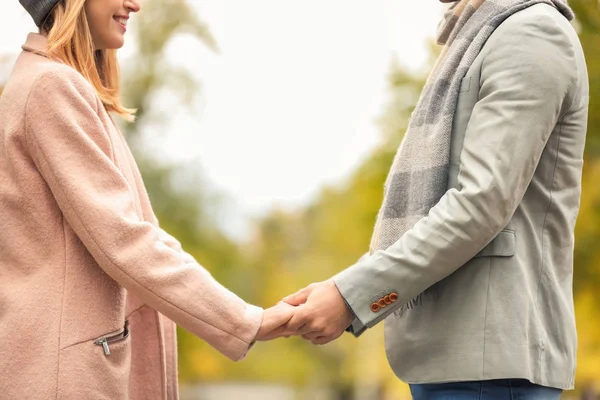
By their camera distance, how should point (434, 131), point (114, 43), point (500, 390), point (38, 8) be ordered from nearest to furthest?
point (500, 390), point (434, 131), point (38, 8), point (114, 43)

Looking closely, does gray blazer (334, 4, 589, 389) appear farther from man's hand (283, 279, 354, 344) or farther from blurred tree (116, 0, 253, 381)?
blurred tree (116, 0, 253, 381)

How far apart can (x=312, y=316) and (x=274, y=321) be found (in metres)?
0.13

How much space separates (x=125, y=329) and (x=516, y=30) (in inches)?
61.1

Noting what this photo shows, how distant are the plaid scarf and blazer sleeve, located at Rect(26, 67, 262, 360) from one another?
585mm

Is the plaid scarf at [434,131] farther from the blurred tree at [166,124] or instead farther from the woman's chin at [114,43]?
the blurred tree at [166,124]

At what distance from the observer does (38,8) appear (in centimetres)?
339

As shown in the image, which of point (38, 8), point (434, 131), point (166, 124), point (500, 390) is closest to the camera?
point (500, 390)

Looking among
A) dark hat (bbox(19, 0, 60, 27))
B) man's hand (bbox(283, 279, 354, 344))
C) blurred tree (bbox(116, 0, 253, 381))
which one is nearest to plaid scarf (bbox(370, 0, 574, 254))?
man's hand (bbox(283, 279, 354, 344))

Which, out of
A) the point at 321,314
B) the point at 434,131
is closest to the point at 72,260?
the point at 321,314

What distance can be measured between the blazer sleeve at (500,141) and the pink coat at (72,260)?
2.21ft

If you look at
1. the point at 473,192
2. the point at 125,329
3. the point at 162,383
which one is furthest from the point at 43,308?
the point at 473,192

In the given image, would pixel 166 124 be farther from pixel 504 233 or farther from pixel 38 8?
pixel 504 233

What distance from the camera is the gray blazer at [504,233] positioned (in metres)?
3.09

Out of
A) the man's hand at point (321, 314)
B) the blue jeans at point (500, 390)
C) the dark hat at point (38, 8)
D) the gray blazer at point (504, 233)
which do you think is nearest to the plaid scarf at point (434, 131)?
the gray blazer at point (504, 233)
